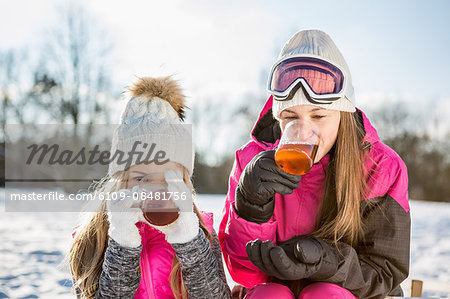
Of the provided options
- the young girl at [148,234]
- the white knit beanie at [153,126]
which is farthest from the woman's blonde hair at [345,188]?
the white knit beanie at [153,126]

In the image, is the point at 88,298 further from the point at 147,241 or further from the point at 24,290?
the point at 24,290

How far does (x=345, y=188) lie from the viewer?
183 centimetres

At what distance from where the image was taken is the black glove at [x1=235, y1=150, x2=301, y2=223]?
1.56 metres

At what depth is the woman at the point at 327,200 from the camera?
1.63 meters

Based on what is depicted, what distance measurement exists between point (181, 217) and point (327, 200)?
0.74m

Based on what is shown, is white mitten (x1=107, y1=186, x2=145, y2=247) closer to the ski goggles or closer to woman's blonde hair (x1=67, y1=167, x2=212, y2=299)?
woman's blonde hair (x1=67, y1=167, x2=212, y2=299)

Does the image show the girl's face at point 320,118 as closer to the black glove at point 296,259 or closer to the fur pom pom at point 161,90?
the black glove at point 296,259

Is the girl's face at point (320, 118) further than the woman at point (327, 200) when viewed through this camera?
Yes

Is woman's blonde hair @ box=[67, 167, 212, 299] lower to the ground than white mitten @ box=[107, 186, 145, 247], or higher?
lower

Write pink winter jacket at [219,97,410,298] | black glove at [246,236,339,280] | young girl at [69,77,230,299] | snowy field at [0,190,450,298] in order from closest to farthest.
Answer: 1. black glove at [246,236,339,280]
2. young girl at [69,77,230,299]
3. pink winter jacket at [219,97,410,298]
4. snowy field at [0,190,450,298]

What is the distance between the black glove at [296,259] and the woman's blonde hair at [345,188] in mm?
197

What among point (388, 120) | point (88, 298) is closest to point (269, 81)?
point (88, 298)

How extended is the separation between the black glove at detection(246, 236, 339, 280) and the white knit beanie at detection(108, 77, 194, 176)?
1.96 ft

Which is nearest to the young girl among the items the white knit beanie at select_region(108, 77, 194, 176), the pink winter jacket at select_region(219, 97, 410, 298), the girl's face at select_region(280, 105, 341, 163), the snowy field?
the white knit beanie at select_region(108, 77, 194, 176)
